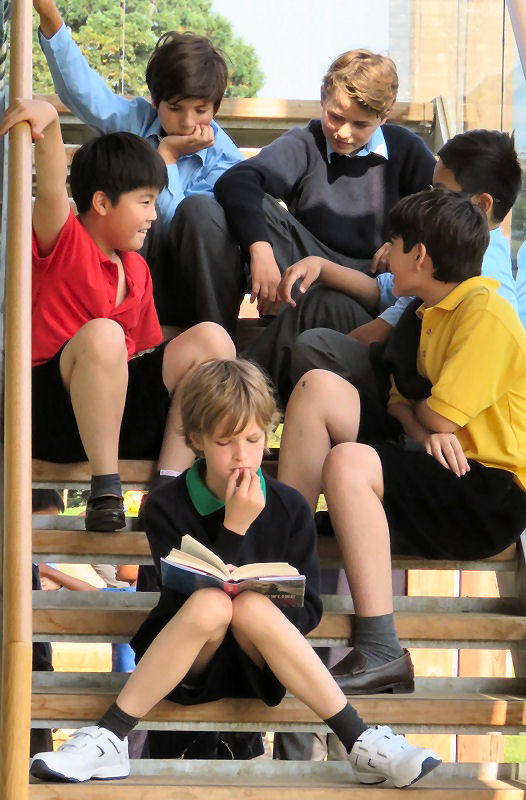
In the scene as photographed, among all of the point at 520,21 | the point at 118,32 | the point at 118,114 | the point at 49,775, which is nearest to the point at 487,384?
the point at 520,21

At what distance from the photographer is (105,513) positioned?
2740 mm

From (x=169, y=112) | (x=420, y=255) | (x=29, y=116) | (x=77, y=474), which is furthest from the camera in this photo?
(x=169, y=112)

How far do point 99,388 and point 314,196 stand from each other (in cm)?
112

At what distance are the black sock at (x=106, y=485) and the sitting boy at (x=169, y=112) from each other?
70 cm

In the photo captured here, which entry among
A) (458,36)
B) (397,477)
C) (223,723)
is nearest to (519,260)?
(397,477)

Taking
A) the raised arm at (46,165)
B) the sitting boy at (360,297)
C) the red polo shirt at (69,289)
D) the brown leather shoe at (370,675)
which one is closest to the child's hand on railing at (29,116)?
the raised arm at (46,165)

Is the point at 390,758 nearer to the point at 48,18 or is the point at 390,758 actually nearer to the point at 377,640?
the point at 377,640

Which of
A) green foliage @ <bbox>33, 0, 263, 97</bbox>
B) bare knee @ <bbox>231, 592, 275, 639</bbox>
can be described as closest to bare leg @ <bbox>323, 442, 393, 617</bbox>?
bare knee @ <bbox>231, 592, 275, 639</bbox>

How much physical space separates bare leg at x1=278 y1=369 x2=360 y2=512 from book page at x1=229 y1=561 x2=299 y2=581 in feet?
→ 1.65

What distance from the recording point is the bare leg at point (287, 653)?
Answer: 89.0 inches

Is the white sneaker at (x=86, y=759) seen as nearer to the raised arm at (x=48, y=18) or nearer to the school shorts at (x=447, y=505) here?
the school shorts at (x=447, y=505)

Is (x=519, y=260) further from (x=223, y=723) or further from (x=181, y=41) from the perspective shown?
(x=223, y=723)

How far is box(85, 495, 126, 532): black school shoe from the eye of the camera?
108 inches

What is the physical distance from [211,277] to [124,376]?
2.01 feet
